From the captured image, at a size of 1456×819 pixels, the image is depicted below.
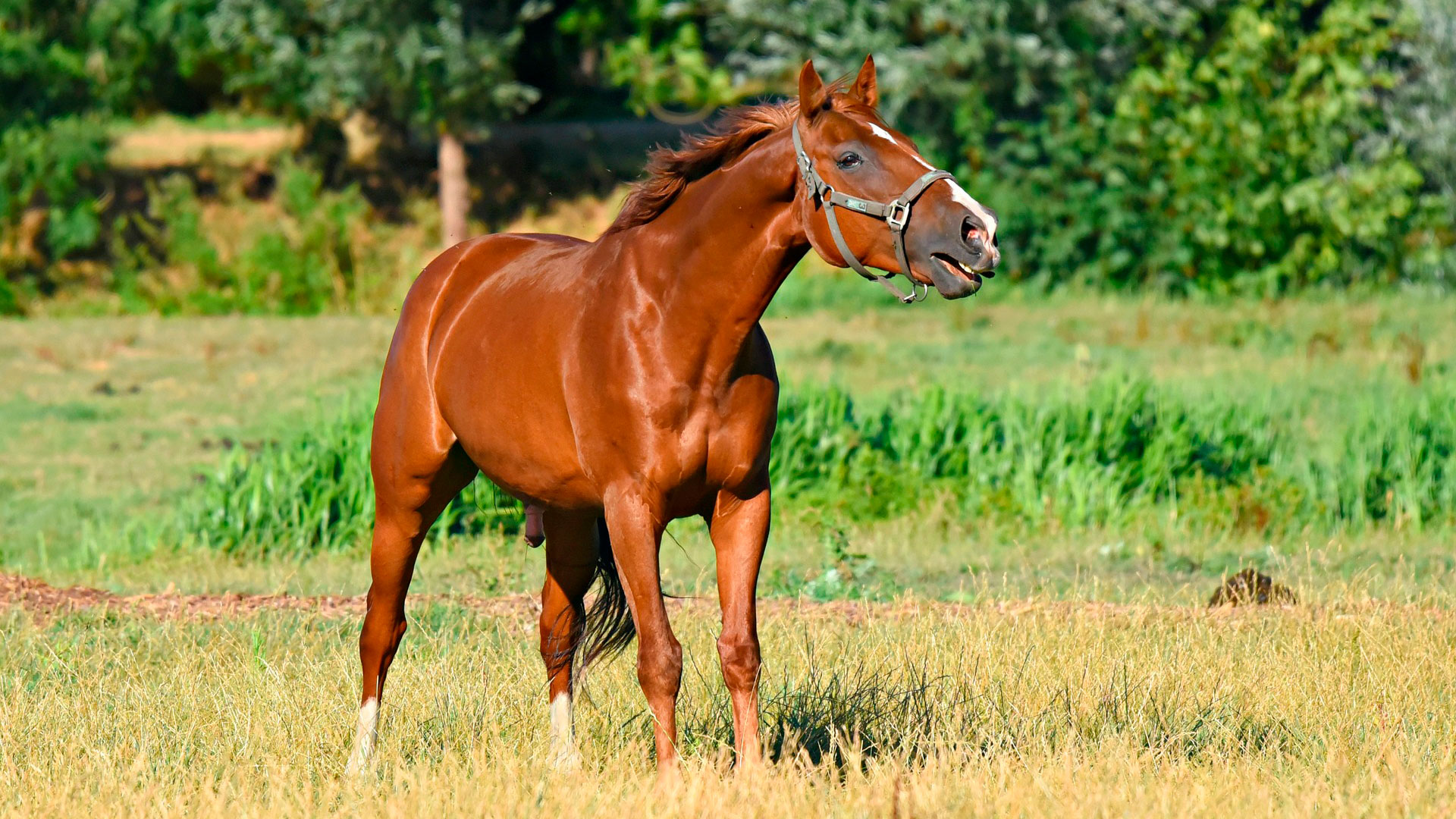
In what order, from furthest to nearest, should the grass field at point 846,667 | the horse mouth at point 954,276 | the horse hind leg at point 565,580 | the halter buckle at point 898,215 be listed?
the horse hind leg at point 565,580
the grass field at point 846,667
the halter buckle at point 898,215
the horse mouth at point 954,276

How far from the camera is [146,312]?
20781 millimetres

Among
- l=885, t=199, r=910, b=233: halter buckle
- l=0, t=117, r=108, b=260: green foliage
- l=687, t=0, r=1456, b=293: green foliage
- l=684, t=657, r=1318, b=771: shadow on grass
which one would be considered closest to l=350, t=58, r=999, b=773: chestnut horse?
l=885, t=199, r=910, b=233: halter buckle

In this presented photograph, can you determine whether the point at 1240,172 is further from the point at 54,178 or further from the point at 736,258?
the point at 736,258

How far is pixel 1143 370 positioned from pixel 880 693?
869cm

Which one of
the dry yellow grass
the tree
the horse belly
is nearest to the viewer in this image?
the dry yellow grass

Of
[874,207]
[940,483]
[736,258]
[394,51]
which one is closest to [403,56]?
[394,51]

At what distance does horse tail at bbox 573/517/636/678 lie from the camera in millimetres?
5543

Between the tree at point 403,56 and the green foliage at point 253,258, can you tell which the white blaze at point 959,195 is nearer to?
the tree at point 403,56

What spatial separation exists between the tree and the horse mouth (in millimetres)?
16548

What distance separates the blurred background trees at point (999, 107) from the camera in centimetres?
2061

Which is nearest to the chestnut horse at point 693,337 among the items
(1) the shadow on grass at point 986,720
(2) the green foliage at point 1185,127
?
(1) the shadow on grass at point 986,720

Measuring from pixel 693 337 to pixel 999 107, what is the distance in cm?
1922

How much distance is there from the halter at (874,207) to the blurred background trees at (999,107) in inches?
663

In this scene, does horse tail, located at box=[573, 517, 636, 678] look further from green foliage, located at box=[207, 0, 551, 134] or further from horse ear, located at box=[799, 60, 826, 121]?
green foliage, located at box=[207, 0, 551, 134]
